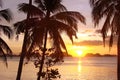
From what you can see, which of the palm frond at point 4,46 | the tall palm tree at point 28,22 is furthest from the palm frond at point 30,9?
the palm frond at point 4,46

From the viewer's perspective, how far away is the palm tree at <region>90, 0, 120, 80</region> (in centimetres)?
2247

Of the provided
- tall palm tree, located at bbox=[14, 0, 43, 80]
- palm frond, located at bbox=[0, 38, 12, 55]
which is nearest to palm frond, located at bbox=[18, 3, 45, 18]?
tall palm tree, located at bbox=[14, 0, 43, 80]

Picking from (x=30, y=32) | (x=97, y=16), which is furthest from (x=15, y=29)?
(x=97, y=16)

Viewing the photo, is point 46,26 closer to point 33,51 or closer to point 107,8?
point 33,51

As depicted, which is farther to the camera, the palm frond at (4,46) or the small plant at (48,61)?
the small plant at (48,61)

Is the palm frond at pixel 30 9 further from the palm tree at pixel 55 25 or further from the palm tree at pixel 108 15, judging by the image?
the palm tree at pixel 108 15

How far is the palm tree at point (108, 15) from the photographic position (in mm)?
22469

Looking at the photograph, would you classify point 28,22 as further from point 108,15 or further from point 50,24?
point 108,15

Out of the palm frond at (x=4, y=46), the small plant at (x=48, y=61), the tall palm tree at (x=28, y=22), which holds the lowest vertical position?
the small plant at (x=48, y=61)

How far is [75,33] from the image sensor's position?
85.4ft

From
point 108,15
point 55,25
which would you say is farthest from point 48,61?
point 108,15

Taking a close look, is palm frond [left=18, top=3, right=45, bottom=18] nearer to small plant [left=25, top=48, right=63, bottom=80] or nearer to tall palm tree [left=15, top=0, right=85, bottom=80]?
tall palm tree [left=15, top=0, right=85, bottom=80]

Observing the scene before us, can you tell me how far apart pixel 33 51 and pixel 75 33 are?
3.83m

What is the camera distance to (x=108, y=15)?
22750 millimetres
